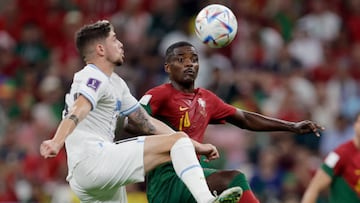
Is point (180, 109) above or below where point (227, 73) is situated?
above

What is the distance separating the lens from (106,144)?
28.9 feet

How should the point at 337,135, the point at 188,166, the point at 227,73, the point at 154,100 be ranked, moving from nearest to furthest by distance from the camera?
1. the point at 188,166
2. the point at 154,100
3. the point at 337,135
4. the point at 227,73

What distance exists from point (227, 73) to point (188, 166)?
Result: 23.3ft

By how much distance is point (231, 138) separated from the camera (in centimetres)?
1481

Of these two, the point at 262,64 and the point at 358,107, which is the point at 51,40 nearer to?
the point at 262,64

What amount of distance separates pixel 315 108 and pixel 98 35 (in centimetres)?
680

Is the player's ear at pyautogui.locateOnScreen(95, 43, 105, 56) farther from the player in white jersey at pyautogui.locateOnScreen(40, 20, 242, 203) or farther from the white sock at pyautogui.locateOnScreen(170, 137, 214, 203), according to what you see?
the white sock at pyautogui.locateOnScreen(170, 137, 214, 203)

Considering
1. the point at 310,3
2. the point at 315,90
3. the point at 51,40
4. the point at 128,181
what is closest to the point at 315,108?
the point at 315,90

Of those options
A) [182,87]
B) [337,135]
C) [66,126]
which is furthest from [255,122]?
[337,135]

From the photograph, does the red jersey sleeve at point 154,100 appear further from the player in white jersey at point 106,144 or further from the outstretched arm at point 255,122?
the outstretched arm at point 255,122

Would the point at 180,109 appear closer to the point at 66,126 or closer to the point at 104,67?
the point at 104,67

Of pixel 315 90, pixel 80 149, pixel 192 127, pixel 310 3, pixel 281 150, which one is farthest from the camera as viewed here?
pixel 310 3

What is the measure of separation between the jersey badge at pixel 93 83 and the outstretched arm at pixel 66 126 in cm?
15

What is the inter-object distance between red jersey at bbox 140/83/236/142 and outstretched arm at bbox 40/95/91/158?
109 centimetres
